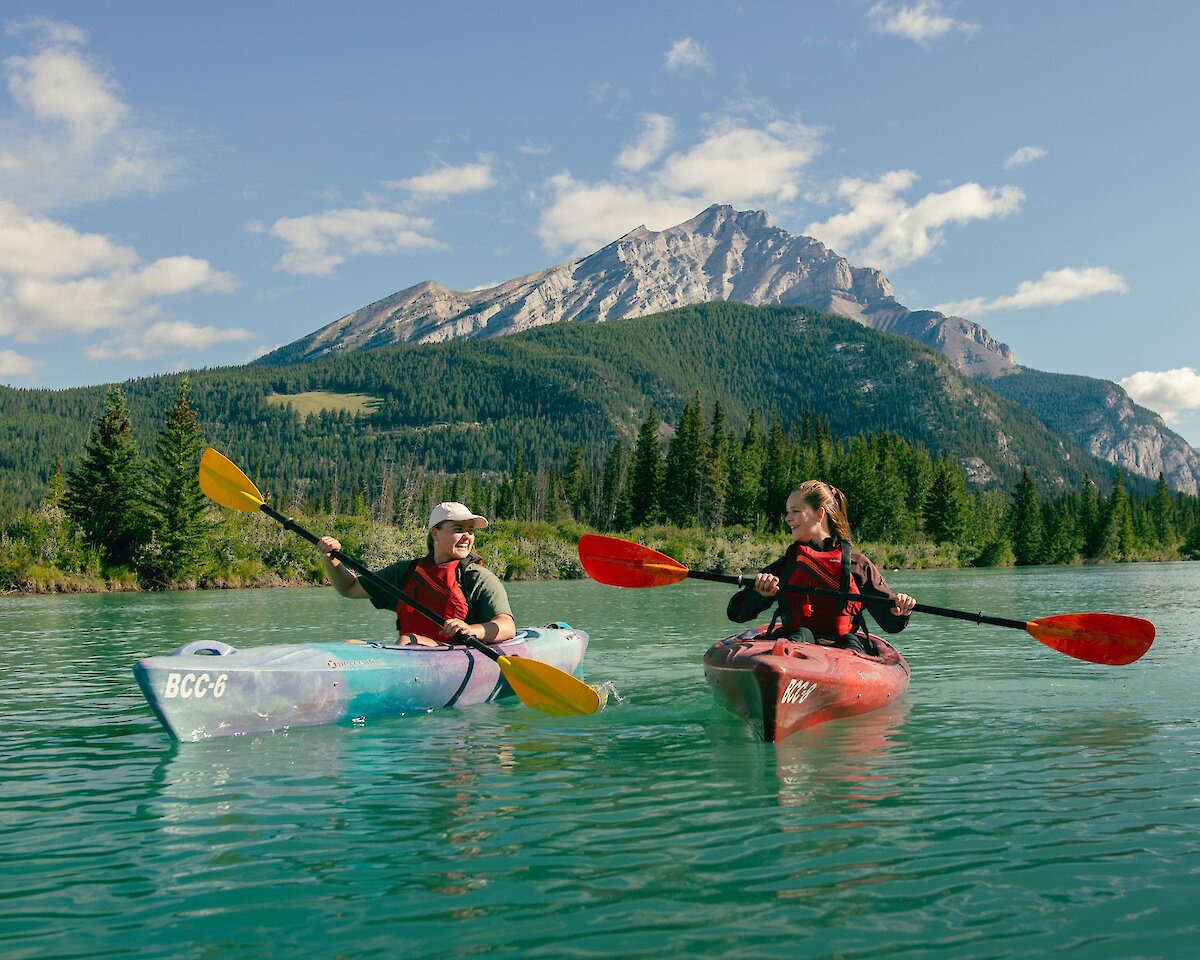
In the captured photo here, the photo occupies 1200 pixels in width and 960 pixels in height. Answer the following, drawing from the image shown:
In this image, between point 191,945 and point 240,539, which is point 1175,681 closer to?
point 191,945

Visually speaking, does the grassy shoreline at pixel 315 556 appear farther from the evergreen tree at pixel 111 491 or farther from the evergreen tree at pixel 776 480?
the evergreen tree at pixel 776 480

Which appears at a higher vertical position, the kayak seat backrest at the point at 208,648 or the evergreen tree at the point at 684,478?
the evergreen tree at the point at 684,478

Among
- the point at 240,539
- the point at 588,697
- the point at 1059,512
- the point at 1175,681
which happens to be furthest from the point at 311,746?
the point at 1059,512

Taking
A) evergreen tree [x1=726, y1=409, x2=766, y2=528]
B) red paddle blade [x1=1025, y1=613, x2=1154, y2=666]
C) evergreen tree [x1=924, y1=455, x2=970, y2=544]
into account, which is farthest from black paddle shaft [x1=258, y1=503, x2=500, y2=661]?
evergreen tree [x1=924, y1=455, x2=970, y2=544]

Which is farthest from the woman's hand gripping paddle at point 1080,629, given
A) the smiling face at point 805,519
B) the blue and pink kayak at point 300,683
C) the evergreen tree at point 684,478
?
the evergreen tree at point 684,478

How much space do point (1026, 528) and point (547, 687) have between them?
282 feet

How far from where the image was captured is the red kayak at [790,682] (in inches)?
303

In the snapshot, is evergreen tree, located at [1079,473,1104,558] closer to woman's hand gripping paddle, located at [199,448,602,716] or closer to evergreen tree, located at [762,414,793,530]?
evergreen tree, located at [762,414,793,530]

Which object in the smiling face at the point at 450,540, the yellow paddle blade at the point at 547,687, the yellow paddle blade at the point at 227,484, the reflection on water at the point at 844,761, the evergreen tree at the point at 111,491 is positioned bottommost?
the reflection on water at the point at 844,761

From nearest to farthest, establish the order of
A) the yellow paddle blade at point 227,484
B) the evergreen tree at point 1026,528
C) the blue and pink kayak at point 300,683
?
the blue and pink kayak at point 300,683 → the yellow paddle blade at point 227,484 → the evergreen tree at point 1026,528

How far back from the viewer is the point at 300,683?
852 cm

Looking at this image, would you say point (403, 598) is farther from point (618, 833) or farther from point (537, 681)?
point (618, 833)

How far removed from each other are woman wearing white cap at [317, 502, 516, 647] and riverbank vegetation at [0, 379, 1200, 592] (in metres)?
31.2

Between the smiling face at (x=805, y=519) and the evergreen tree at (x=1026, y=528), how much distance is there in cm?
8224
